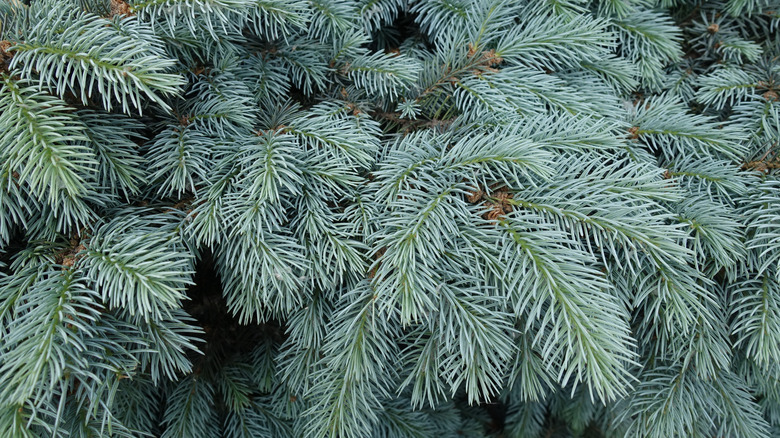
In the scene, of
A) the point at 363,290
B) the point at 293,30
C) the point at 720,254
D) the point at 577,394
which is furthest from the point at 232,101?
the point at 577,394

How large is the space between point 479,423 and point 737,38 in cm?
101

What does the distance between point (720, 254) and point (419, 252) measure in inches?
17.1

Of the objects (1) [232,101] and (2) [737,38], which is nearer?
(1) [232,101]

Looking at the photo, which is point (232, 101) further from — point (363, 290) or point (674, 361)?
point (674, 361)

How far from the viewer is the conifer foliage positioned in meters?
0.57

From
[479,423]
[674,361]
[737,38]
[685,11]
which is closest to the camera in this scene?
[674,361]

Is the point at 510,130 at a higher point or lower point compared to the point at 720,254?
higher

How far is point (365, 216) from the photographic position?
2.15ft

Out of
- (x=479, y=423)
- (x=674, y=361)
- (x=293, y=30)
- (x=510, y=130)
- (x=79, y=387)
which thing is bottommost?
(x=479, y=423)

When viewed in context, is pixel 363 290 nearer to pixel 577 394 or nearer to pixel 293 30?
pixel 293 30

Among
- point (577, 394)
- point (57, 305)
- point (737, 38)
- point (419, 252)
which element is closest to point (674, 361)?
point (577, 394)

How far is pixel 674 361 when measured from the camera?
76 centimetres

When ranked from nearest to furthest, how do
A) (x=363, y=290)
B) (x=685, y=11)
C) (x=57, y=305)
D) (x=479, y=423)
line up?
(x=57, y=305) → (x=363, y=290) → (x=685, y=11) → (x=479, y=423)

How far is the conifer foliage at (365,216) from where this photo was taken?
1.87 feet
